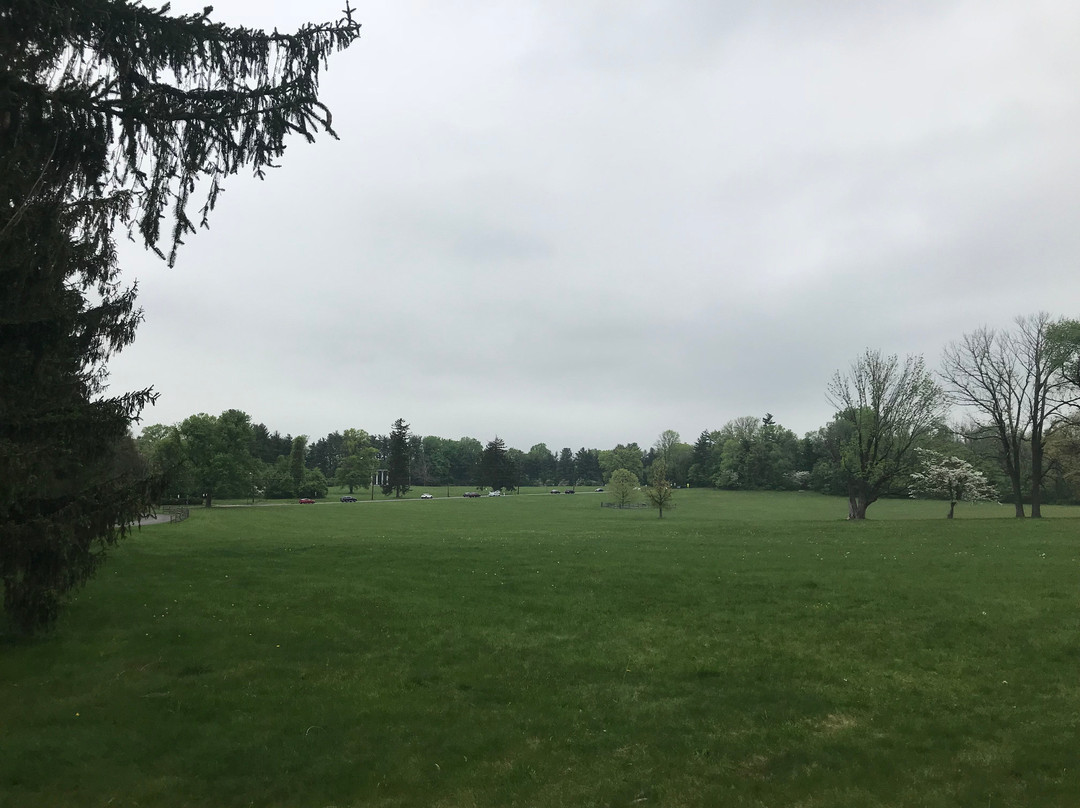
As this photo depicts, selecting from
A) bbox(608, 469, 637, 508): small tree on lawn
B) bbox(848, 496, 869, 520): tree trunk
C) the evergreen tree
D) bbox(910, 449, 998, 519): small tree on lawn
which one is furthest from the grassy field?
bbox(608, 469, 637, 508): small tree on lawn

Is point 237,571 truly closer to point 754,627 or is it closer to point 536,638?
point 536,638

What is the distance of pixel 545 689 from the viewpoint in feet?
31.8

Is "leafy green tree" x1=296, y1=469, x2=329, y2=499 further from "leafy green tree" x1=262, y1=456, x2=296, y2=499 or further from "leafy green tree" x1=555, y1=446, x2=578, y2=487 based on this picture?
"leafy green tree" x1=555, y1=446, x2=578, y2=487

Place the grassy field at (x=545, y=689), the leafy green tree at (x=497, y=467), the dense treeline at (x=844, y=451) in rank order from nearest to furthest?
1. the grassy field at (x=545, y=689)
2. the dense treeline at (x=844, y=451)
3. the leafy green tree at (x=497, y=467)

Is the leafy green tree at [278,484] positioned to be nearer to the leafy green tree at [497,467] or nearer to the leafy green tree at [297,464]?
the leafy green tree at [297,464]

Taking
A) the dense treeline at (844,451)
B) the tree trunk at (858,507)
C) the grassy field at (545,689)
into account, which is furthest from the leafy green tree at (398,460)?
the grassy field at (545,689)

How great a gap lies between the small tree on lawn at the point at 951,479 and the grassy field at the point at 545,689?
38.8m

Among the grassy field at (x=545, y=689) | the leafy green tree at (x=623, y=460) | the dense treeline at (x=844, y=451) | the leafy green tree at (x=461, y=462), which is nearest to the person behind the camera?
the grassy field at (x=545, y=689)

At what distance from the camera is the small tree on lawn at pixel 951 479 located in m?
51.2

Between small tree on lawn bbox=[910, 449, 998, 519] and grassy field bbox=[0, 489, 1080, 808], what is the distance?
38.8 m

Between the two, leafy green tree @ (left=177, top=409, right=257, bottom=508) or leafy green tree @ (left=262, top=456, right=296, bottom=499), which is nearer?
leafy green tree @ (left=177, top=409, right=257, bottom=508)

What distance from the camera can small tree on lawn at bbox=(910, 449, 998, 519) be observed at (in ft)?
168

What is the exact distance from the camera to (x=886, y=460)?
47.2 m

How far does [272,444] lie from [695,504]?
90751mm
